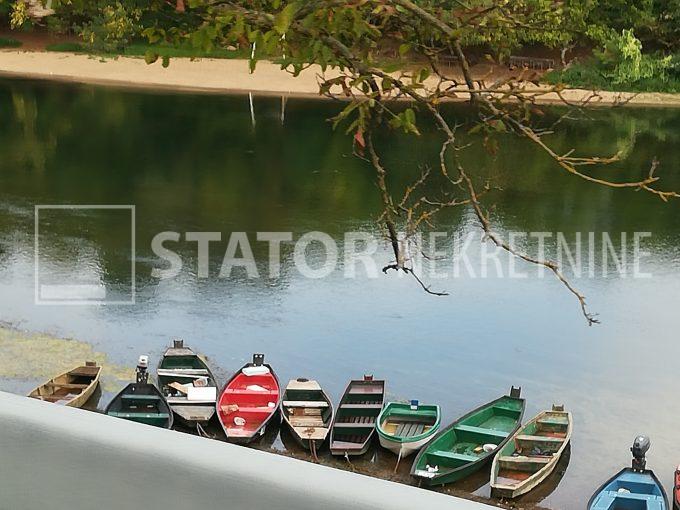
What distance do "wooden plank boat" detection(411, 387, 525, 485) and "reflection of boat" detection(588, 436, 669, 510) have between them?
1.51 meters

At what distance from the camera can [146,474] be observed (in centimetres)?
152

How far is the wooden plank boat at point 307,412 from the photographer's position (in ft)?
41.6

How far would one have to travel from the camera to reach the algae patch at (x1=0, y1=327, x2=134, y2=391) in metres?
14.5

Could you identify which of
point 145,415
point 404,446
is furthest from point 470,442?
point 145,415

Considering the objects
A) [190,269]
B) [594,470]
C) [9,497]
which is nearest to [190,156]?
[190,269]

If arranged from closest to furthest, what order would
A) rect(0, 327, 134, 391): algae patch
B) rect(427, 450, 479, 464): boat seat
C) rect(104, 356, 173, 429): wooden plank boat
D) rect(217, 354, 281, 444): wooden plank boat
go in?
rect(427, 450, 479, 464): boat seat, rect(217, 354, 281, 444): wooden plank boat, rect(104, 356, 173, 429): wooden plank boat, rect(0, 327, 134, 391): algae patch

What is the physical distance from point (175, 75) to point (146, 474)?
136 feet

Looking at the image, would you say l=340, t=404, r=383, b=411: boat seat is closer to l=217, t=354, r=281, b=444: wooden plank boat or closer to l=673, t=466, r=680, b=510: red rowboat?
l=217, t=354, r=281, b=444: wooden plank boat

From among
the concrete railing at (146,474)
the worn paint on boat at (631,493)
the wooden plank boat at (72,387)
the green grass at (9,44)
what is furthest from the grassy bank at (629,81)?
the concrete railing at (146,474)

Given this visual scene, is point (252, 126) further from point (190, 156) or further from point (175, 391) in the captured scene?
point (175, 391)

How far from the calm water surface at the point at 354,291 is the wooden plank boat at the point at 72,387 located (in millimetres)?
1043

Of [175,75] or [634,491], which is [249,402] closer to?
[634,491]

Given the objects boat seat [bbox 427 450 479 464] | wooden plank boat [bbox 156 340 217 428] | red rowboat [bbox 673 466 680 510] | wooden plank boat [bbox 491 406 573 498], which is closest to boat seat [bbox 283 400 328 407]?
wooden plank boat [bbox 156 340 217 428]

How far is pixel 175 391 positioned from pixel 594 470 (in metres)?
5.39
